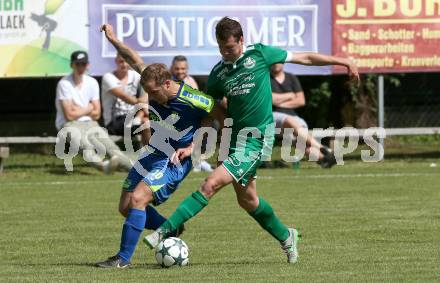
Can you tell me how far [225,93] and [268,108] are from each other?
1.07ft

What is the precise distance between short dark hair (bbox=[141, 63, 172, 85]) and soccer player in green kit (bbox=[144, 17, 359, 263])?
391 millimetres

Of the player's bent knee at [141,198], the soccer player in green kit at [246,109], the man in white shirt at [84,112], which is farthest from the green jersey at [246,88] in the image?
the man in white shirt at [84,112]

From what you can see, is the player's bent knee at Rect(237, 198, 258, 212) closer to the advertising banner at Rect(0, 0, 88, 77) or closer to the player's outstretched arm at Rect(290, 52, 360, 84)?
the player's outstretched arm at Rect(290, 52, 360, 84)

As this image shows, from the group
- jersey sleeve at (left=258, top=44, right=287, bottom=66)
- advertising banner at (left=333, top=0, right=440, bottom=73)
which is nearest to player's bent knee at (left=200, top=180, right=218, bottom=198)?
jersey sleeve at (left=258, top=44, right=287, bottom=66)

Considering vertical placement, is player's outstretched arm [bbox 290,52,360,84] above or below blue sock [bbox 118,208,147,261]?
above

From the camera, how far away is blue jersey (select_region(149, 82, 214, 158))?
786cm

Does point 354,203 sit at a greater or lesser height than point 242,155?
lesser

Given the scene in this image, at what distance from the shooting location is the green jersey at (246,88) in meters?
7.80

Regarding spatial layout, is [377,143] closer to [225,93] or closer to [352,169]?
[352,169]

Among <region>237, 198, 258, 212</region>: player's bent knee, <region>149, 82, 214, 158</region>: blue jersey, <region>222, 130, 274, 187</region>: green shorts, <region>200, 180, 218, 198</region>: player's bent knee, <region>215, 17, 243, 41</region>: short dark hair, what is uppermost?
<region>215, 17, 243, 41</region>: short dark hair

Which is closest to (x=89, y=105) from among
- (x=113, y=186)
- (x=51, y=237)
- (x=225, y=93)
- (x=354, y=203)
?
(x=113, y=186)

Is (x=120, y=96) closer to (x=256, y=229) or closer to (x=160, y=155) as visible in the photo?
(x=256, y=229)

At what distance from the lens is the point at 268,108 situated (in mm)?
7914

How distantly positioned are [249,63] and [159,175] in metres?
1.02
